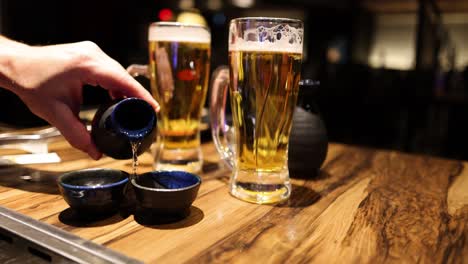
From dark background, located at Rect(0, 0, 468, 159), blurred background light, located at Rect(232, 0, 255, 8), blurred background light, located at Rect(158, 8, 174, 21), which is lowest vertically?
dark background, located at Rect(0, 0, 468, 159)

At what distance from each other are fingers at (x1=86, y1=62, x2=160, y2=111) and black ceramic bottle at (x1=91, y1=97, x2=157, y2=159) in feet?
0.14

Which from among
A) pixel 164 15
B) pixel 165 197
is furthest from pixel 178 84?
pixel 164 15

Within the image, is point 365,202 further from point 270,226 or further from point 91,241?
point 91,241

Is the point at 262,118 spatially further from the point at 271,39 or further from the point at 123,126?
the point at 123,126

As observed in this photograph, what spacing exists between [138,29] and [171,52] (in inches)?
168

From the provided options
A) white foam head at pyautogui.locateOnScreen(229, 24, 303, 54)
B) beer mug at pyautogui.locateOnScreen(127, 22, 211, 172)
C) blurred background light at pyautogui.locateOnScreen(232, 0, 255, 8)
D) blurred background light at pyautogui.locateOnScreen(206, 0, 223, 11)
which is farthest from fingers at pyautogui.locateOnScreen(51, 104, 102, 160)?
blurred background light at pyautogui.locateOnScreen(206, 0, 223, 11)

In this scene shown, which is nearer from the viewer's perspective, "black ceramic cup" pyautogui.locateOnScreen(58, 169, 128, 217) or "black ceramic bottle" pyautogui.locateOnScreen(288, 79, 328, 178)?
"black ceramic cup" pyautogui.locateOnScreen(58, 169, 128, 217)

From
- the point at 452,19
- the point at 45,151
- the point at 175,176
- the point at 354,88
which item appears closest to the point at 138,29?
the point at 354,88

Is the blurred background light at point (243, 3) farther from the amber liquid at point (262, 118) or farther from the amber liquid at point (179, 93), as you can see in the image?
the amber liquid at point (262, 118)

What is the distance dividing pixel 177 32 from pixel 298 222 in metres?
0.56

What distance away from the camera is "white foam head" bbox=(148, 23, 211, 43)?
3.33ft

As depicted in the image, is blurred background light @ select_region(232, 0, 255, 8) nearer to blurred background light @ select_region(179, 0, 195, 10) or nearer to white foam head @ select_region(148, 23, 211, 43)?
blurred background light @ select_region(179, 0, 195, 10)

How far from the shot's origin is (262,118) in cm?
88

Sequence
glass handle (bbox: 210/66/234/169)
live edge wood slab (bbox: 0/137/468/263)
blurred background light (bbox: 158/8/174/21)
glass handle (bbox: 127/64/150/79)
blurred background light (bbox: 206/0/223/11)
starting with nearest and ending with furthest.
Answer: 1. live edge wood slab (bbox: 0/137/468/263)
2. glass handle (bbox: 210/66/234/169)
3. glass handle (bbox: 127/64/150/79)
4. blurred background light (bbox: 158/8/174/21)
5. blurred background light (bbox: 206/0/223/11)
